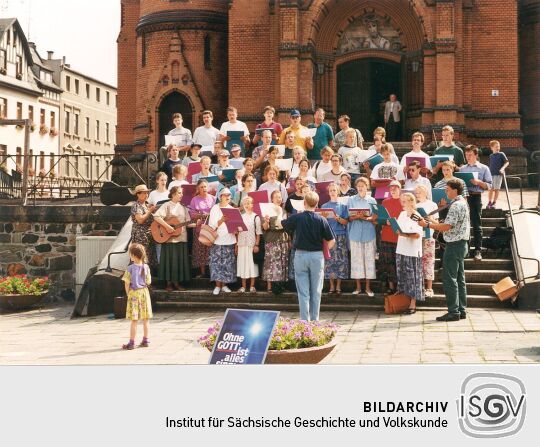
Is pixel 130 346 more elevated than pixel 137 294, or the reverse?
pixel 137 294

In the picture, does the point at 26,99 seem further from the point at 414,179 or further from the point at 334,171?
the point at 414,179

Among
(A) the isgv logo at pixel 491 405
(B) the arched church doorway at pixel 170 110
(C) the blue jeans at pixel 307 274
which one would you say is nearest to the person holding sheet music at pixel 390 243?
(C) the blue jeans at pixel 307 274

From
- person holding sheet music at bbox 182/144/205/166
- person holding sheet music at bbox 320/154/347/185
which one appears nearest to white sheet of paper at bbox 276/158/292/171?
person holding sheet music at bbox 320/154/347/185

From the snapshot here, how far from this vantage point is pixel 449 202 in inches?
440

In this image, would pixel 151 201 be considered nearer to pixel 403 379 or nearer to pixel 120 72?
pixel 403 379

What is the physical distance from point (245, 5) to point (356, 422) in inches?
775

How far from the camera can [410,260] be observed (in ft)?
38.2

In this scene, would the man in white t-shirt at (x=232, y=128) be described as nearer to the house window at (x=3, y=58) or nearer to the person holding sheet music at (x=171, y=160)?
the person holding sheet music at (x=171, y=160)

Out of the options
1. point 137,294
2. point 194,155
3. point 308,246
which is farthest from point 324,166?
point 137,294

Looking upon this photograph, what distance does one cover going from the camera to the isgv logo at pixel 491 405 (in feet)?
20.5

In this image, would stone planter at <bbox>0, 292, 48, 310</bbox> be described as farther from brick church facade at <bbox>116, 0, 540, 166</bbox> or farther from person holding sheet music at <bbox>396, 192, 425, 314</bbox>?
brick church facade at <bbox>116, 0, 540, 166</bbox>

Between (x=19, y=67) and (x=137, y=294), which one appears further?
(x=19, y=67)

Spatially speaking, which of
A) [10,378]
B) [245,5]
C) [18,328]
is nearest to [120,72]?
[245,5]

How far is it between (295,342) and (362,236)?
504cm
